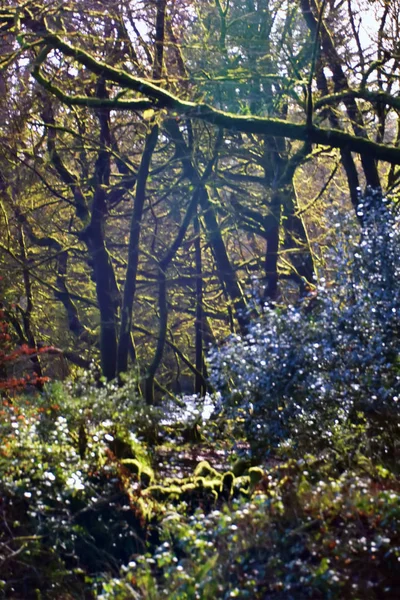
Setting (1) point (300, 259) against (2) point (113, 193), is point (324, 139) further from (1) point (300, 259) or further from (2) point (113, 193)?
(2) point (113, 193)

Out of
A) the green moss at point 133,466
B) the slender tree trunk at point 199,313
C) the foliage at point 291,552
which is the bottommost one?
the foliage at point 291,552

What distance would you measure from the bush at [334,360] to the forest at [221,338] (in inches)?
0.8

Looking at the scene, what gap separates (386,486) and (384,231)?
259 cm

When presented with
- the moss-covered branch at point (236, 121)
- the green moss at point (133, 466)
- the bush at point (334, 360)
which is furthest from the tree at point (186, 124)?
the green moss at point (133, 466)

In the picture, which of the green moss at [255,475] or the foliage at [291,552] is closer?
the foliage at [291,552]

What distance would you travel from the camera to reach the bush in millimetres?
6770

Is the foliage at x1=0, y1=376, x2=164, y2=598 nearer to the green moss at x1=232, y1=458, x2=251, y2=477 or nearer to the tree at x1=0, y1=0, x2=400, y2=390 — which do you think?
the green moss at x1=232, y1=458, x2=251, y2=477

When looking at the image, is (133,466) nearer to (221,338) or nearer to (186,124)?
(221,338)

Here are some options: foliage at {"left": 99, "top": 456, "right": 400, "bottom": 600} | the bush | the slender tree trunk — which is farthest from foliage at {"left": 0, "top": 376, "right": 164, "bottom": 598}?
the slender tree trunk

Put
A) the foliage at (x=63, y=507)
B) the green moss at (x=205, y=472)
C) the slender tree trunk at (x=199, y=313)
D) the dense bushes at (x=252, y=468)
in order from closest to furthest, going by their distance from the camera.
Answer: the dense bushes at (x=252, y=468), the foliage at (x=63, y=507), the green moss at (x=205, y=472), the slender tree trunk at (x=199, y=313)

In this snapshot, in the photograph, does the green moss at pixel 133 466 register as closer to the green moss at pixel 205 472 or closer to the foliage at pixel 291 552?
the green moss at pixel 205 472

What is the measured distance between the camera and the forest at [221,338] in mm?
4945

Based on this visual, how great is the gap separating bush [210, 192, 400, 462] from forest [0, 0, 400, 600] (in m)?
0.02

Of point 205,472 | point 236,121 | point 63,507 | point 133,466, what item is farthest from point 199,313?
point 63,507
